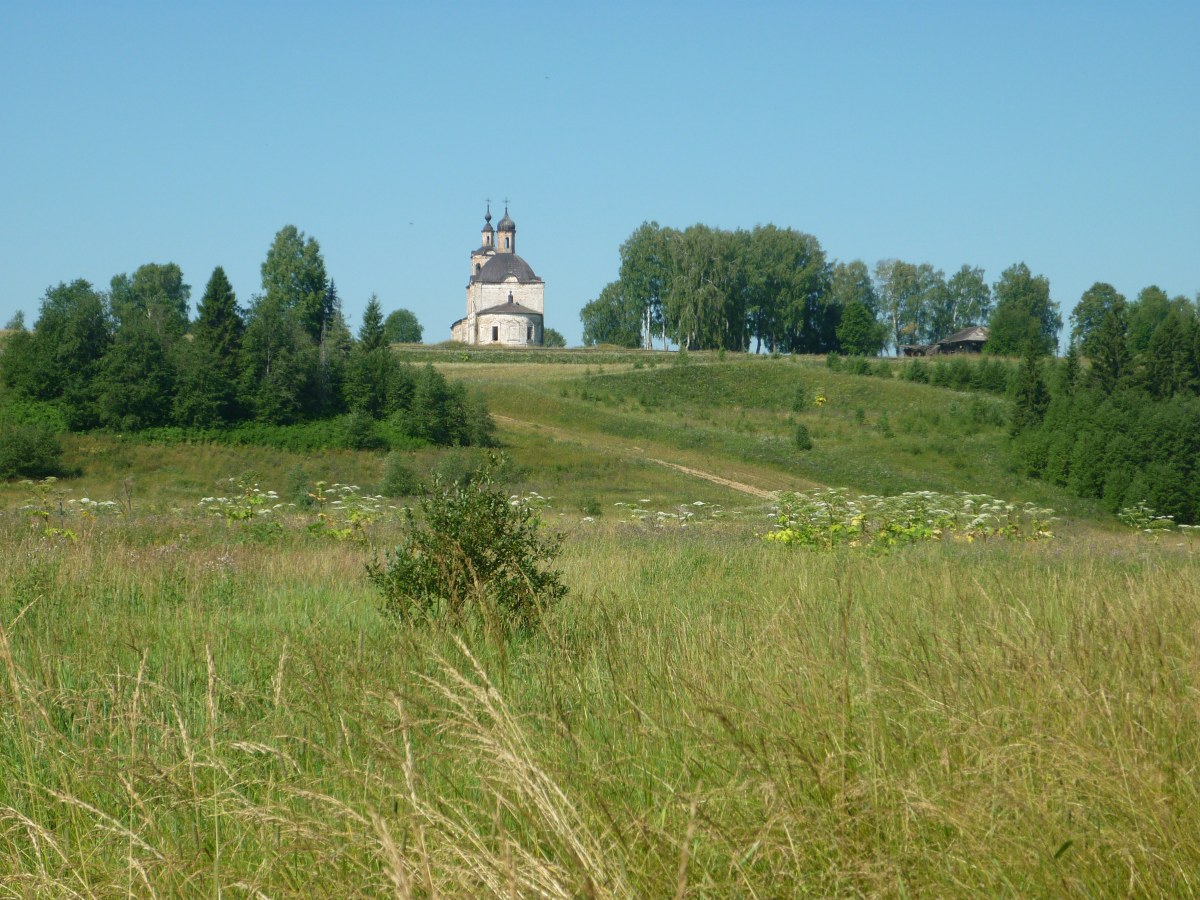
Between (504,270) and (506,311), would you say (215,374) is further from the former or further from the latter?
(504,270)

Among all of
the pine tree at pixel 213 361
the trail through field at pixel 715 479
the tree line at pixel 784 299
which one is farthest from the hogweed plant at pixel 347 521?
the tree line at pixel 784 299

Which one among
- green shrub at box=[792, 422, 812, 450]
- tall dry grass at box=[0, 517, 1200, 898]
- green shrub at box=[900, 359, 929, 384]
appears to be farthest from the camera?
green shrub at box=[900, 359, 929, 384]

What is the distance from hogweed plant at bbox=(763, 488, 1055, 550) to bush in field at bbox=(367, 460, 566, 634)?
5.24 metres

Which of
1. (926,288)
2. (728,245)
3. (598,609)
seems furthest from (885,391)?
(598,609)

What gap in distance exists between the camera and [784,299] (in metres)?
94.5

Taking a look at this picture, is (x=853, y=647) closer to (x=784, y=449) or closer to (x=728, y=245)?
(x=784, y=449)

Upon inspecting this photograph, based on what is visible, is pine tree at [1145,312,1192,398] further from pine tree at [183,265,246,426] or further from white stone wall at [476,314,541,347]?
white stone wall at [476,314,541,347]

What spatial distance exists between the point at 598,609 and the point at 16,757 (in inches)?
139

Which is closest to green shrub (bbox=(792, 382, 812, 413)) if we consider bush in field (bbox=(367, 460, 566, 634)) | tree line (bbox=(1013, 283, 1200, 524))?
tree line (bbox=(1013, 283, 1200, 524))

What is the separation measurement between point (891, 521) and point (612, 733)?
32.2 feet

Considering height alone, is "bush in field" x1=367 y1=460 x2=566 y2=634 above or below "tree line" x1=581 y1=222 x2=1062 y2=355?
below

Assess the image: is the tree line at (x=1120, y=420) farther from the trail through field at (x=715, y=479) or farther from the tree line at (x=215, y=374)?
the tree line at (x=215, y=374)

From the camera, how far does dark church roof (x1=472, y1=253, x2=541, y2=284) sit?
330 ft

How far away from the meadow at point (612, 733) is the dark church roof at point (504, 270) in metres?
92.8
